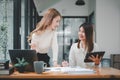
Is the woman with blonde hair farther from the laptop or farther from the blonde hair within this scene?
the laptop

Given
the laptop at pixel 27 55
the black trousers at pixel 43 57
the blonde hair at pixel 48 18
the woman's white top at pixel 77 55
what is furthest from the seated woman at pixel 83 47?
the laptop at pixel 27 55

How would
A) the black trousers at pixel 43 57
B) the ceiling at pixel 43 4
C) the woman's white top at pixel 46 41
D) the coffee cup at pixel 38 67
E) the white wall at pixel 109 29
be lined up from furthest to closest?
the ceiling at pixel 43 4
the white wall at pixel 109 29
the black trousers at pixel 43 57
the woman's white top at pixel 46 41
the coffee cup at pixel 38 67

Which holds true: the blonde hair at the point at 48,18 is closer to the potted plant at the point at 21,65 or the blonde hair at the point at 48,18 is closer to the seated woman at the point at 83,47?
the seated woman at the point at 83,47

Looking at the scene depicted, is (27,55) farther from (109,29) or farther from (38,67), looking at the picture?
(109,29)

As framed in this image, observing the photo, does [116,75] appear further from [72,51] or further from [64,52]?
[64,52]

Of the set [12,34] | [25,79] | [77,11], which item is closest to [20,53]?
[25,79]

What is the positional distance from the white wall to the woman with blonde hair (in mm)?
4743

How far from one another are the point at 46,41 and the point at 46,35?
8 cm

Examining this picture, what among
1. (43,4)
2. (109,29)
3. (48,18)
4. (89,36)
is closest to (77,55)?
(89,36)

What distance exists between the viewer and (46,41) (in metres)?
3.38

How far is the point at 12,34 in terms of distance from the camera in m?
4.48

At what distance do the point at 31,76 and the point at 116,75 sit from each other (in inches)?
28.6

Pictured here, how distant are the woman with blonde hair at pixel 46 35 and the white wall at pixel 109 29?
474cm

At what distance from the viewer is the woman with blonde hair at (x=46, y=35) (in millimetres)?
3213
